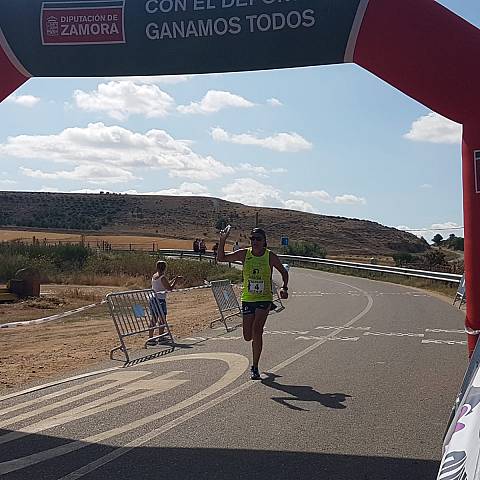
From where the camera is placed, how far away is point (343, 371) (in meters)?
11.1

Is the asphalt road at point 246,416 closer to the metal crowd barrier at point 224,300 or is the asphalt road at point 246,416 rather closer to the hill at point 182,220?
the metal crowd barrier at point 224,300

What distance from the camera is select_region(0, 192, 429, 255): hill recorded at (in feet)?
407

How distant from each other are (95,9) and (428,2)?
3303mm

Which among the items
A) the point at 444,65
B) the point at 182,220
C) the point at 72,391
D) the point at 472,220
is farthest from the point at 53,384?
the point at 182,220

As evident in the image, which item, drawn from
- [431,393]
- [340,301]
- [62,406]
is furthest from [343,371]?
[340,301]

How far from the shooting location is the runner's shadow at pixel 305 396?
8812 millimetres

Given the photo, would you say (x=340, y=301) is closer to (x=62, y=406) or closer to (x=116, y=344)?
(x=116, y=344)

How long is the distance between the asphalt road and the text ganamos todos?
3.85 m

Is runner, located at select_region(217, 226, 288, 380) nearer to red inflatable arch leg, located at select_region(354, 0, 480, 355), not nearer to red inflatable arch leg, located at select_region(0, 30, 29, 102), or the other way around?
red inflatable arch leg, located at select_region(0, 30, 29, 102)

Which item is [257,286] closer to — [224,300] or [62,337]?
[62,337]

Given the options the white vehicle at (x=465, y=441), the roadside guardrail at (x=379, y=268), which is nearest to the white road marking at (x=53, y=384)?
the white vehicle at (x=465, y=441)

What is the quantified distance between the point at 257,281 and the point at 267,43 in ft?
12.4

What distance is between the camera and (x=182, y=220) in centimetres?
13750

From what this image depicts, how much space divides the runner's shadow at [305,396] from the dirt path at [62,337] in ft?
11.5
